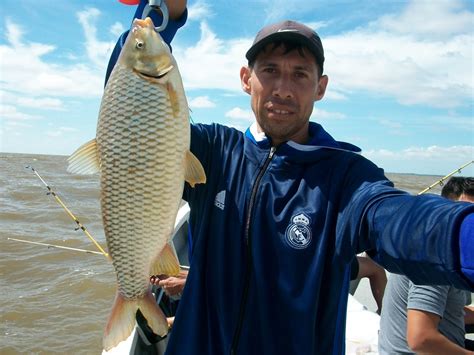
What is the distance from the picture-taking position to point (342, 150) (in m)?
2.08

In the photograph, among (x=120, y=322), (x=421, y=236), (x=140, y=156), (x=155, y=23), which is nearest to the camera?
(x=421, y=236)

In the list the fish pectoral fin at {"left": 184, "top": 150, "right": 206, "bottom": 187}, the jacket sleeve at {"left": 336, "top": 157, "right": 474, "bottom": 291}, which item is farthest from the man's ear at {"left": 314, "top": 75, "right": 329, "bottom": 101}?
the fish pectoral fin at {"left": 184, "top": 150, "right": 206, "bottom": 187}

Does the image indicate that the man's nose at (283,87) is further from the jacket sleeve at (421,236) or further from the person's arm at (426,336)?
the person's arm at (426,336)

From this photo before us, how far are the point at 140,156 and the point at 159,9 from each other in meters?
0.72

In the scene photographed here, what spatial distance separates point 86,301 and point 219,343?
6.80 meters

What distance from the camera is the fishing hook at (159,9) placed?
1.90 m

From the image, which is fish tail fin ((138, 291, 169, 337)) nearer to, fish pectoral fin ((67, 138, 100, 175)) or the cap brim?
fish pectoral fin ((67, 138, 100, 175))

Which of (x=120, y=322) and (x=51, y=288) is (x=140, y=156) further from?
(x=51, y=288)

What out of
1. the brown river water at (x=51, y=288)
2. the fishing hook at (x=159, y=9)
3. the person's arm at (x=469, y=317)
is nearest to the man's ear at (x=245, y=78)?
the fishing hook at (x=159, y=9)

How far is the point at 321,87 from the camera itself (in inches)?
94.6

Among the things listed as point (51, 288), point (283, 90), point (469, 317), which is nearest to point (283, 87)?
point (283, 90)

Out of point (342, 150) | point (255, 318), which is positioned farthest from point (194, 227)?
point (342, 150)

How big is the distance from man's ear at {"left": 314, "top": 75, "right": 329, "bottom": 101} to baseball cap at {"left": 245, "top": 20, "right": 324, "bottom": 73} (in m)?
0.10

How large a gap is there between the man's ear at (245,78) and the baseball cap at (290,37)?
0.44 feet
